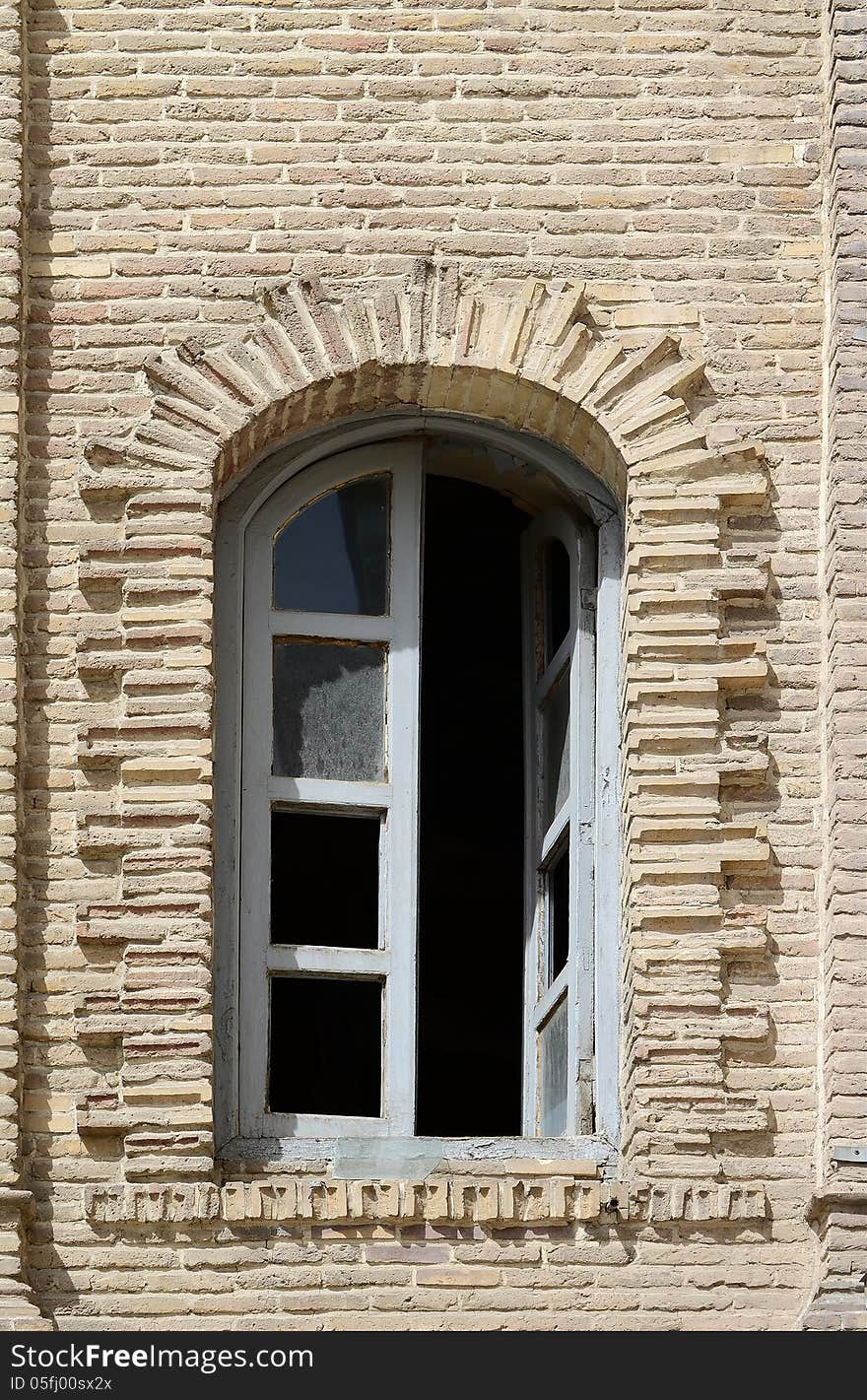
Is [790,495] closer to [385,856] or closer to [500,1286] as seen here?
[385,856]

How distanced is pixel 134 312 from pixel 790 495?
193cm

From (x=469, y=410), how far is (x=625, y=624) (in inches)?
32.2

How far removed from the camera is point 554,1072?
7.48 meters

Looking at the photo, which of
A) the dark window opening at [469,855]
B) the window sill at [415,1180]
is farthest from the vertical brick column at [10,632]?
the dark window opening at [469,855]

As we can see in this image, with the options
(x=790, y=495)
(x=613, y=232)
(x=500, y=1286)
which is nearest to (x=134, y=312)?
(x=613, y=232)

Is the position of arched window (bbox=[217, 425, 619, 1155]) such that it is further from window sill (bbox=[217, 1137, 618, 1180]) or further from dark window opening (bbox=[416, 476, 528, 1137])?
dark window opening (bbox=[416, 476, 528, 1137])

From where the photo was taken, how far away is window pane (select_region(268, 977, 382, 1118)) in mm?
7285

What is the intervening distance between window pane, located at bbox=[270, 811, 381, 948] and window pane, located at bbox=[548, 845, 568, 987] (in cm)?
58

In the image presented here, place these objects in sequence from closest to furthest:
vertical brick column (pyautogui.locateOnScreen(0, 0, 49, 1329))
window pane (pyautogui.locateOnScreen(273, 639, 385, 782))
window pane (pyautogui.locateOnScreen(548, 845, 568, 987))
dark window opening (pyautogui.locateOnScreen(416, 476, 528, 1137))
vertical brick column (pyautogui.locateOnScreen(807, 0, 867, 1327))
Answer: vertical brick column (pyautogui.locateOnScreen(0, 0, 49, 1329))
vertical brick column (pyautogui.locateOnScreen(807, 0, 867, 1327))
window pane (pyautogui.locateOnScreen(273, 639, 385, 782))
window pane (pyautogui.locateOnScreen(548, 845, 568, 987))
dark window opening (pyautogui.locateOnScreen(416, 476, 528, 1137))

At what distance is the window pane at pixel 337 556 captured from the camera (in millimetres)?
7637

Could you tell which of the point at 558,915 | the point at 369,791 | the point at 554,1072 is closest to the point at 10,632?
the point at 369,791

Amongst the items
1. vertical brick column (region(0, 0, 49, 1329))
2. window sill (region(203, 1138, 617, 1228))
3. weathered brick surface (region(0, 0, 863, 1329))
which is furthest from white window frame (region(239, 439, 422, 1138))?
vertical brick column (region(0, 0, 49, 1329))

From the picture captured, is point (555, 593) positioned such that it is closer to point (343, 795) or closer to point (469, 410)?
point (469, 410)

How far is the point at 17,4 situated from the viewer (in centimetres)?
759
